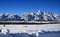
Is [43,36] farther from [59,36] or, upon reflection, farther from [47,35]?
[59,36]

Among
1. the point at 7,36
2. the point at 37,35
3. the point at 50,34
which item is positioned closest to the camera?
the point at 7,36

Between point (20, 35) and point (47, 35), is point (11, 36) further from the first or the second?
point (47, 35)

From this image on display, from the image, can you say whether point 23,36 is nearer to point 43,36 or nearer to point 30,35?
point 30,35

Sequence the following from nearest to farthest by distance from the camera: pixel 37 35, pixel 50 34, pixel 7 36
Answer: pixel 7 36, pixel 37 35, pixel 50 34

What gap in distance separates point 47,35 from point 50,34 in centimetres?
21

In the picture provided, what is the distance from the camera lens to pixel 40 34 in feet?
22.6

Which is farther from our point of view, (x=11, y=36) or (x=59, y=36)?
(x=59, y=36)

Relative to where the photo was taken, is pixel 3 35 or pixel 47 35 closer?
pixel 3 35

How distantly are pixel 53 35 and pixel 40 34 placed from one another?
0.72 m

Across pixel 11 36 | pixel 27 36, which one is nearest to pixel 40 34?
pixel 27 36

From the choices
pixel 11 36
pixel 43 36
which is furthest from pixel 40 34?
pixel 11 36

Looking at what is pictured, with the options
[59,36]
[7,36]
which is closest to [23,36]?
[7,36]

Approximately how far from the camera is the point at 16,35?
21.5 ft

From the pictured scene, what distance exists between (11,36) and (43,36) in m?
1.44
